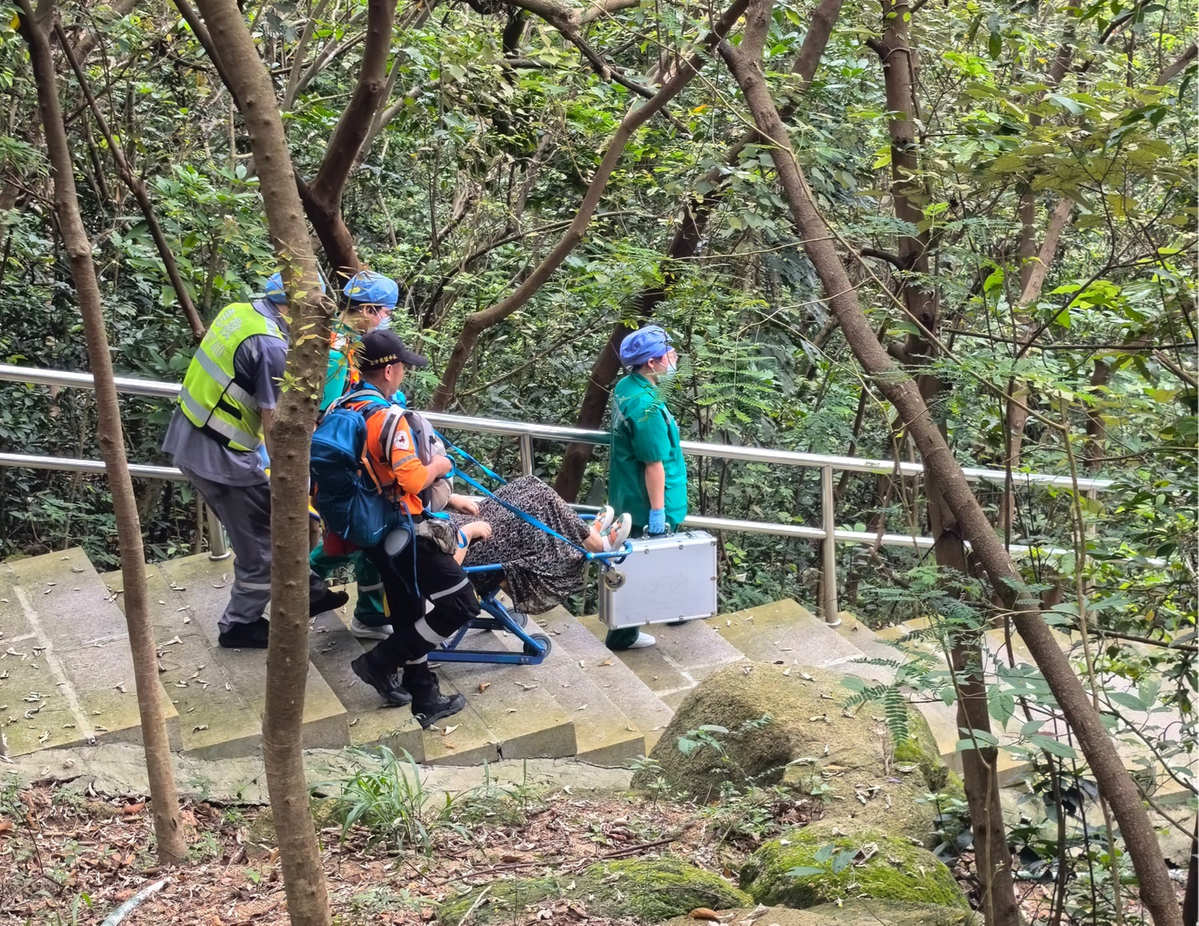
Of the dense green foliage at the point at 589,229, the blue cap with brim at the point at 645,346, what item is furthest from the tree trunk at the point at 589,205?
the blue cap with brim at the point at 645,346

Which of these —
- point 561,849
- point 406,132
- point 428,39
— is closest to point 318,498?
point 561,849

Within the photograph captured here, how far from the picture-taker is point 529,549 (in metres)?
5.31

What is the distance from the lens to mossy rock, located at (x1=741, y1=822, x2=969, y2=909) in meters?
2.99

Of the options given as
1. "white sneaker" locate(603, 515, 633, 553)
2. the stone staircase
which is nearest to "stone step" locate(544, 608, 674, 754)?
the stone staircase

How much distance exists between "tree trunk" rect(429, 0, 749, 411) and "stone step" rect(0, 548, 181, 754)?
2319mm

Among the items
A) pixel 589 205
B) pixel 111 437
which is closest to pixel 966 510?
pixel 111 437

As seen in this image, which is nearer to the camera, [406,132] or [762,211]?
[762,211]

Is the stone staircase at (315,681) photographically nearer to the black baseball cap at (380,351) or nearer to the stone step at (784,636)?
the stone step at (784,636)

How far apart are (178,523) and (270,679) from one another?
649 cm

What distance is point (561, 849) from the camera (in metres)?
3.62

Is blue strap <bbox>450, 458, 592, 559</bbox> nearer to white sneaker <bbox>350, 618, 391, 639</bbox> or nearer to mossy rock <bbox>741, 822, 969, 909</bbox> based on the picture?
white sneaker <bbox>350, 618, 391, 639</bbox>

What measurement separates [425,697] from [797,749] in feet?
5.45

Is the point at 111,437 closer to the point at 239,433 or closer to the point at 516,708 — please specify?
the point at 239,433

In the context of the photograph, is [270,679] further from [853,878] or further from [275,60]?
[275,60]
